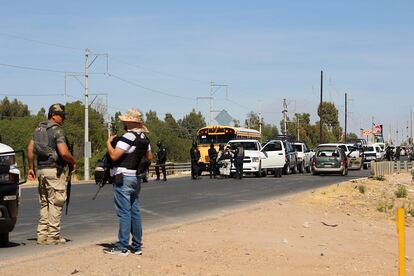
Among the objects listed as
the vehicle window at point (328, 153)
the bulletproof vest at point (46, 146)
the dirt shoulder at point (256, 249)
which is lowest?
the dirt shoulder at point (256, 249)

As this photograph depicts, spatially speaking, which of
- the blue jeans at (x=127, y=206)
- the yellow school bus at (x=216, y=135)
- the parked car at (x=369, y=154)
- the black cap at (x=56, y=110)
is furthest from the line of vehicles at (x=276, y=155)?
the blue jeans at (x=127, y=206)

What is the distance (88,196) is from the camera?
22125mm

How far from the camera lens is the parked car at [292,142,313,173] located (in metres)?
43.4

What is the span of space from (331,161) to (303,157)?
5.05 metres

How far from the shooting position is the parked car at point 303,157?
43.4 m

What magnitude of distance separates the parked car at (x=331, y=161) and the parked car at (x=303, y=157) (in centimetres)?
Result: 398

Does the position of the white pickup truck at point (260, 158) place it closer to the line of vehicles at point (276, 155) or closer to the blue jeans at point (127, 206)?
the line of vehicles at point (276, 155)

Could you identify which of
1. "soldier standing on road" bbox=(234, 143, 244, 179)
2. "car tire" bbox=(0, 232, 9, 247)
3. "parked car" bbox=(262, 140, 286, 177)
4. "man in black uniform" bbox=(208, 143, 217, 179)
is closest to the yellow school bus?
"parked car" bbox=(262, 140, 286, 177)

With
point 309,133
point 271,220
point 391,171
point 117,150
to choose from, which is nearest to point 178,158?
point 391,171

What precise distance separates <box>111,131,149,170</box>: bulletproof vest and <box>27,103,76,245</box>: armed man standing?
1116 millimetres

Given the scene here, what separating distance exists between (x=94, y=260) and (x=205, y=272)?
4.62 ft

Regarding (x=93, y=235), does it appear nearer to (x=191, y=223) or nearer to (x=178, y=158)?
(x=191, y=223)

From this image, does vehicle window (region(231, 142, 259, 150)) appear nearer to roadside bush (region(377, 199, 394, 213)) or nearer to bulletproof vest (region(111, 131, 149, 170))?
roadside bush (region(377, 199, 394, 213))

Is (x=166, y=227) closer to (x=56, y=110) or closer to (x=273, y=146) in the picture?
(x=56, y=110)
